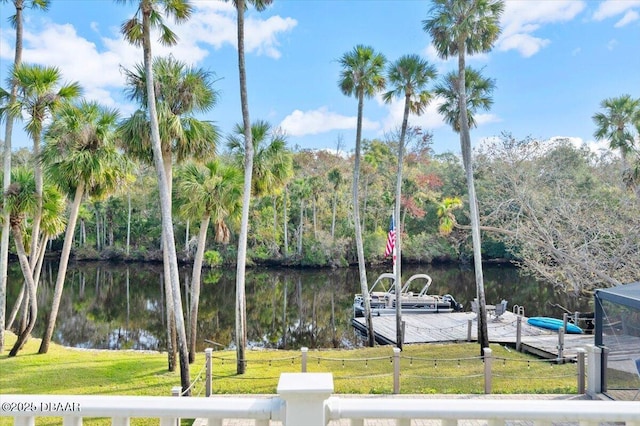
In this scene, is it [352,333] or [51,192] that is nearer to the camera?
[51,192]

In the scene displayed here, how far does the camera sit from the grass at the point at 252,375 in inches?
357

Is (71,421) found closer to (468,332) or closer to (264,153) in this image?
(264,153)

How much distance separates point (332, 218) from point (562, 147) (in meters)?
22.5

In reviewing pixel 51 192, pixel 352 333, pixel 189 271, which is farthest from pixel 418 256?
pixel 51 192

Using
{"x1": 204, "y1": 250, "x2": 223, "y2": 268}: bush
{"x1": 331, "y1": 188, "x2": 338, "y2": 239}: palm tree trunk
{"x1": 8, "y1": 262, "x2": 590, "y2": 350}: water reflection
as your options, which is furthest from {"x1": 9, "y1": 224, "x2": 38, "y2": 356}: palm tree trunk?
{"x1": 331, "y1": 188, "x2": 338, "y2": 239}: palm tree trunk

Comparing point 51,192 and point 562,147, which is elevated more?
point 562,147

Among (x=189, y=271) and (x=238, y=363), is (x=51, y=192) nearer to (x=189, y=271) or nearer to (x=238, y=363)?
(x=238, y=363)

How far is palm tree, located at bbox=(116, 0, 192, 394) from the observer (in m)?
9.08

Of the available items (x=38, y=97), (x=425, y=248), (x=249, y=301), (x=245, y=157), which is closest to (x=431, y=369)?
(x=245, y=157)

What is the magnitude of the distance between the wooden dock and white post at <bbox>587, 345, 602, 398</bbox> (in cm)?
430

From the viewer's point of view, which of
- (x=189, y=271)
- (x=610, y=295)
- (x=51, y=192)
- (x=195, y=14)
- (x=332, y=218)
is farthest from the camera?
(x=332, y=218)

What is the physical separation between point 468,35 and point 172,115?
28.5 feet

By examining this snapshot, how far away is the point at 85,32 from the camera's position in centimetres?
2325

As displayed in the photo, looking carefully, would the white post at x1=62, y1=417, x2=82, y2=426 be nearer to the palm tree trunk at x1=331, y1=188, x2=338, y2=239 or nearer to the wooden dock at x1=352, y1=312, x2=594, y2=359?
the wooden dock at x1=352, y1=312, x2=594, y2=359
